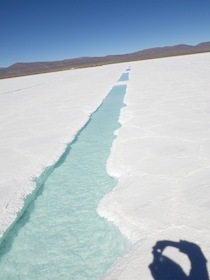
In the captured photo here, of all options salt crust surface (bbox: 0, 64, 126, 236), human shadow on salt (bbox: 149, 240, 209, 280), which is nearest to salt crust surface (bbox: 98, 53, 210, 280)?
human shadow on salt (bbox: 149, 240, 209, 280)

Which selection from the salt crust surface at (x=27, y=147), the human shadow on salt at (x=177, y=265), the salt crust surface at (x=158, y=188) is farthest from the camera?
the salt crust surface at (x=27, y=147)

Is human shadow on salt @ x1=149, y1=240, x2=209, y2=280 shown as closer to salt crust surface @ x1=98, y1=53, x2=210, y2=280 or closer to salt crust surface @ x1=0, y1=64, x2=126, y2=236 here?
salt crust surface @ x1=98, y1=53, x2=210, y2=280

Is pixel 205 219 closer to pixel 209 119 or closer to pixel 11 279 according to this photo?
pixel 11 279

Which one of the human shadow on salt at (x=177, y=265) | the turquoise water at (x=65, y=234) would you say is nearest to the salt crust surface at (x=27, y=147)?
the turquoise water at (x=65, y=234)

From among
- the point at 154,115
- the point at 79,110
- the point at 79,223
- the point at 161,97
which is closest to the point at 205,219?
the point at 79,223

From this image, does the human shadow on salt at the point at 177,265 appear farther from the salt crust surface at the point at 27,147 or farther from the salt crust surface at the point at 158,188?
the salt crust surface at the point at 27,147
